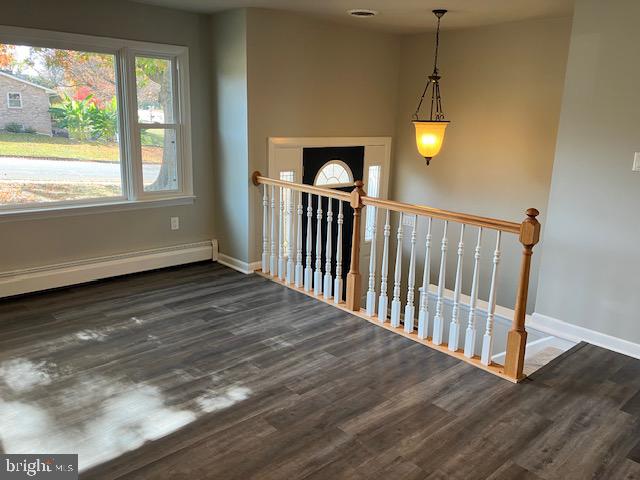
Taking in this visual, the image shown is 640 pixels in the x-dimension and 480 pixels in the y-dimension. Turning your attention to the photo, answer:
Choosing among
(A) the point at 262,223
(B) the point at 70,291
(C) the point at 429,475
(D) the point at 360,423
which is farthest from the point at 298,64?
(C) the point at 429,475

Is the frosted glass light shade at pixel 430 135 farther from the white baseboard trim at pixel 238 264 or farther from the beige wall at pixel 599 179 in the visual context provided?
the white baseboard trim at pixel 238 264

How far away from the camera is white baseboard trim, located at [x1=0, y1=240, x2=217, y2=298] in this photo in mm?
4059

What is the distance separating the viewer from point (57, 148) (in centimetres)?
415

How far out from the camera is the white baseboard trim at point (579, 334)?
3.38 metres

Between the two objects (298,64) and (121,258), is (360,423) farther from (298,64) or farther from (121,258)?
(298,64)

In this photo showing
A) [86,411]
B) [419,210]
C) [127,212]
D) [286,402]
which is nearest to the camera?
[86,411]

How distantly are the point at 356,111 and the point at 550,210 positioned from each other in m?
2.40

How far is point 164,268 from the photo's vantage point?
486 centimetres

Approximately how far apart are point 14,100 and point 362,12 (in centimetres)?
284

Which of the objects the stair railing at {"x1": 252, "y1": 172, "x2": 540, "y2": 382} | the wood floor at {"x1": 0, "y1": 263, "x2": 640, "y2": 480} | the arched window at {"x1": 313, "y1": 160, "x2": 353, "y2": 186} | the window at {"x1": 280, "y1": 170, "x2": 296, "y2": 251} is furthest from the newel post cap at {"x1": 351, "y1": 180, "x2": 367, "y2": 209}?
the arched window at {"x1": 313, "y1": 160, "x2": 353, "y2": 186}

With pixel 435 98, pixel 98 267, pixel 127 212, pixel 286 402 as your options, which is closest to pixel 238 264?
pixel 127 212

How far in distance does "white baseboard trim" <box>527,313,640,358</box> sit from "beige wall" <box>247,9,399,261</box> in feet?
8.14

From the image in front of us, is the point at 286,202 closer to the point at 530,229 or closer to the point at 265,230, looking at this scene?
the point at 265,230

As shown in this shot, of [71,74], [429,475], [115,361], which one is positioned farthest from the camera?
[71,74]
